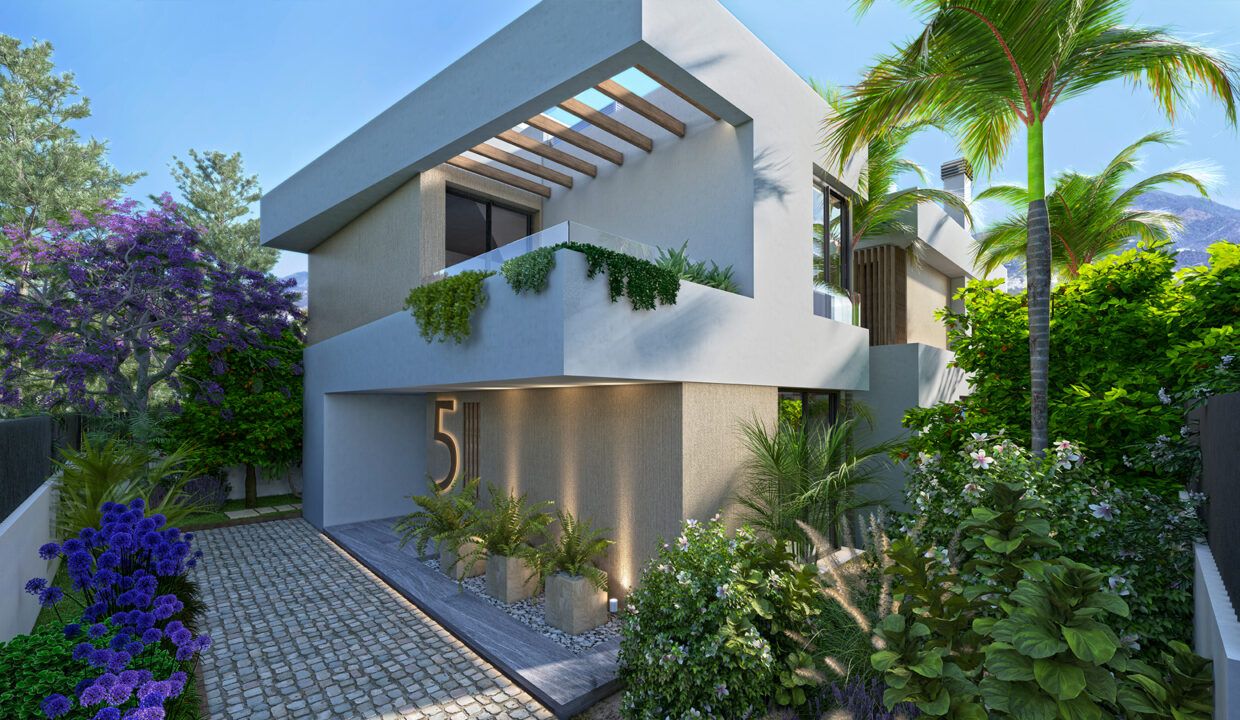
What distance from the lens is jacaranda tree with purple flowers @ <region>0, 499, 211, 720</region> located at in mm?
3154

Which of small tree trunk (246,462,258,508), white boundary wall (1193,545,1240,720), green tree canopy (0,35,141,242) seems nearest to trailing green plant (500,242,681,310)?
white boundary wall (1193,545,1240,720)

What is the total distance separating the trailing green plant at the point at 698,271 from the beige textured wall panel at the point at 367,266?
4905 millimetres

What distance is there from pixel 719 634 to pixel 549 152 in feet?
27.7

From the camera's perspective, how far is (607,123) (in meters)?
8.88

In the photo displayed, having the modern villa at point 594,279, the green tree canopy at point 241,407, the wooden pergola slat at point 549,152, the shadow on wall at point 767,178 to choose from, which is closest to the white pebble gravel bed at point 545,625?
the modern villa at point 594,279

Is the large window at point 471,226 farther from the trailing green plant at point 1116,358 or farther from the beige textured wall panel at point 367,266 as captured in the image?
the trailing green plant at point 1116,358

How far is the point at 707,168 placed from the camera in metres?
8.86

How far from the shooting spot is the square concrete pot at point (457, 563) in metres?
8.48

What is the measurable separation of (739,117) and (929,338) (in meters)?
11.5

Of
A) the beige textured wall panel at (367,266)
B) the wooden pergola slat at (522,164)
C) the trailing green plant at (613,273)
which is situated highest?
the wooden pergola slat at (522,164)

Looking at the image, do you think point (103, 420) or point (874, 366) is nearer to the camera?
point (874, 366)

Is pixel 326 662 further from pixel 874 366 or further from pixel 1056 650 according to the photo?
pixel 874 366

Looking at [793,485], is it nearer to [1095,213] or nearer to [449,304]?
[449,304]

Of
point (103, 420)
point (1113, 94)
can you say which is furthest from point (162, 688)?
point (103, 420)
